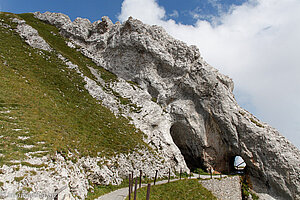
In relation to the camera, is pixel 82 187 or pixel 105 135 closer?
pixel 82 187

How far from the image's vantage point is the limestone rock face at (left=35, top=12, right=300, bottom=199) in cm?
2888

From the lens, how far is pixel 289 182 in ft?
91.0

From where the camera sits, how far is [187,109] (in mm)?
34250

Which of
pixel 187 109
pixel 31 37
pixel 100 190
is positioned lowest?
pixel 100 190

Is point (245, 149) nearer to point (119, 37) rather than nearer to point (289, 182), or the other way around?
point (289, 182)

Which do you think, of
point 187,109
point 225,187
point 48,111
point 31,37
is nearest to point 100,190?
point 48,111

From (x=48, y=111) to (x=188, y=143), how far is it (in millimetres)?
25220

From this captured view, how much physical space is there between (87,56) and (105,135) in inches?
911

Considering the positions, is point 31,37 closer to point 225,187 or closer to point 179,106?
point 179,106

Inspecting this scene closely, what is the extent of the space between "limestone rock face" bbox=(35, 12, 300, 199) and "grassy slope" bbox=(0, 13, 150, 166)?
22.7 feet

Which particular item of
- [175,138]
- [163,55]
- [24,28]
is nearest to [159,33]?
[163,55]

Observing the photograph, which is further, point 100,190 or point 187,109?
point 187,109

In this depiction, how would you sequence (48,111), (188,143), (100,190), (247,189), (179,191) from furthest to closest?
1. (188,143)
2. (247,189)
3. (179,191)
4. (48,111)
5. (100,190)

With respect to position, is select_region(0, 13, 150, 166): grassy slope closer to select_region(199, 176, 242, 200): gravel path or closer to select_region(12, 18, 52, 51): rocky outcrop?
select_region(12, 18, 52, 51): rocky outcrop
